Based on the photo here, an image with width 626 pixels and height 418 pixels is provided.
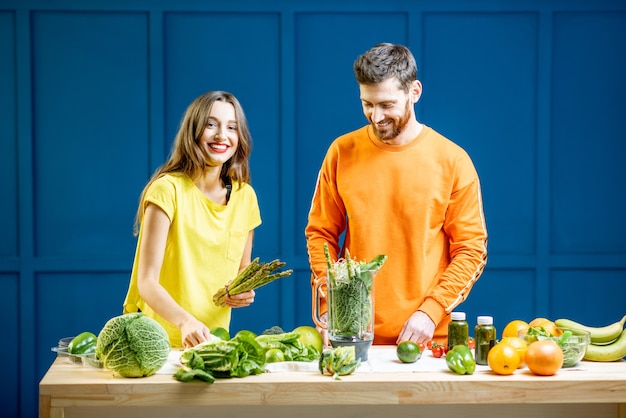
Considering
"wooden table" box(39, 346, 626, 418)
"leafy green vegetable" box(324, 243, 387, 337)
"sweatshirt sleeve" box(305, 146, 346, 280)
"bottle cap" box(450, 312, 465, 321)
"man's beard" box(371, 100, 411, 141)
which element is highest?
"man's beard" box(371, 100, 411, 141)

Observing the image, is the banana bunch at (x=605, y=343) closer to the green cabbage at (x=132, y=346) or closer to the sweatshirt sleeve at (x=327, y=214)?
the sweatshirt sleeve at (x=327, y=214)

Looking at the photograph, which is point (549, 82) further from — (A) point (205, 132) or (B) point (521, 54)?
(A) point (205, 132)

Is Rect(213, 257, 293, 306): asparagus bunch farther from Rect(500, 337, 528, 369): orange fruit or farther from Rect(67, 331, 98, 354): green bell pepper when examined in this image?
Rect(500, 337, 528, 369): orange fruit

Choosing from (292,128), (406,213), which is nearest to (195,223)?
(406,213)

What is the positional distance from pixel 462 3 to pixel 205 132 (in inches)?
95.8

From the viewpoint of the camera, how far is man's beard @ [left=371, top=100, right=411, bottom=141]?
9.22 feet

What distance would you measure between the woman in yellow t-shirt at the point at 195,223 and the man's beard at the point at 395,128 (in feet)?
1.55

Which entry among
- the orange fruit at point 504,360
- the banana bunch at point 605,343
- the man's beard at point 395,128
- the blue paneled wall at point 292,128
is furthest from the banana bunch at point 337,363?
the blue paneled wall at point 292,128

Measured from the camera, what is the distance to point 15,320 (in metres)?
4.65

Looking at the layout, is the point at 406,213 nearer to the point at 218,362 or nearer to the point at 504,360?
the point at 504,360

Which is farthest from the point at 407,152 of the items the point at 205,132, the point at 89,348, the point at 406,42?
the point at 406,42

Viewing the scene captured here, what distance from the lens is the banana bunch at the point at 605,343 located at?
233 centimetres

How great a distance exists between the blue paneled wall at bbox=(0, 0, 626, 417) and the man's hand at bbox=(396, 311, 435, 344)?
80.8 inches

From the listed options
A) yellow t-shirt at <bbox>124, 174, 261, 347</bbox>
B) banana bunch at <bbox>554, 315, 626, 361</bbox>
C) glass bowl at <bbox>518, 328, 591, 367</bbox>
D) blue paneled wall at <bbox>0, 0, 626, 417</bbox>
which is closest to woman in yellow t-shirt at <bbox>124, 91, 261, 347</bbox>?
yellow t-shirt at <bbox>124, 174, 261, 347</bbox>
